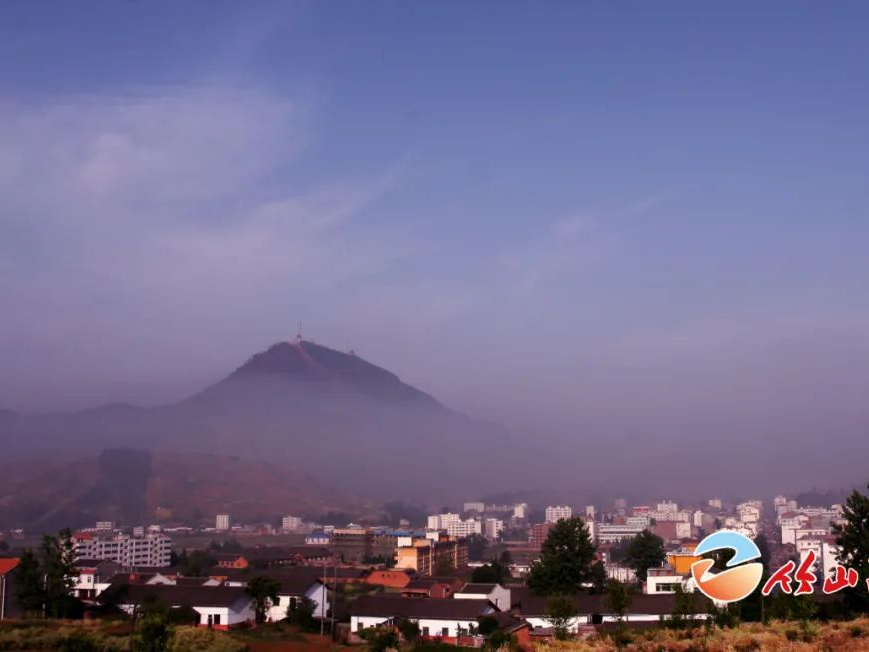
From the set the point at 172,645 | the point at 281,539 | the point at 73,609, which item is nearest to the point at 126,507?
the point at 281,539

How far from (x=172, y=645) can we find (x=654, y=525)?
126m

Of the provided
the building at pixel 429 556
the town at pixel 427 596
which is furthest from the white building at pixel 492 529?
the town at pixel 427 596

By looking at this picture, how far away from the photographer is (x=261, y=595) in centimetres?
3578

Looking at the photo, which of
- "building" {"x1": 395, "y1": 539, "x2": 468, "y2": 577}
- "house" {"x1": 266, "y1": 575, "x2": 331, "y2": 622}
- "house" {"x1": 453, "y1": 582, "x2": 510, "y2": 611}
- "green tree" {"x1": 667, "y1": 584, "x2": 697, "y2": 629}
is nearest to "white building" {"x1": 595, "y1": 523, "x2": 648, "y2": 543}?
"building" {"x1": 395, "y1": 539, "x2": 468, "y2": 577}

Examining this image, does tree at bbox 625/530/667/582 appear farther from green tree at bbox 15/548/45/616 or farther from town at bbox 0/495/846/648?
green tree at bbox 15/548/45/616

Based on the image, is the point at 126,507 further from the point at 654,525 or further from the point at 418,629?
the point at 418,629

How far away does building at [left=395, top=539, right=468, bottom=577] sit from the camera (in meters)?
70.7

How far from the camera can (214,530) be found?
16850cm

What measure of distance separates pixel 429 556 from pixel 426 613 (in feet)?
138

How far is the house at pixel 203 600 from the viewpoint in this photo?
34.2m

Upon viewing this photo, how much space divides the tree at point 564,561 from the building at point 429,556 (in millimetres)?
23797

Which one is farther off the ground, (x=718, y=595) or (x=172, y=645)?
(x=718, y=595)

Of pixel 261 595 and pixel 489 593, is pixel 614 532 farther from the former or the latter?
pixel 261 595

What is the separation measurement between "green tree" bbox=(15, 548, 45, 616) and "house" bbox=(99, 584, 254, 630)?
2.91 meters
